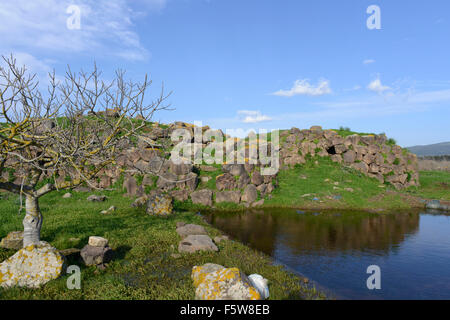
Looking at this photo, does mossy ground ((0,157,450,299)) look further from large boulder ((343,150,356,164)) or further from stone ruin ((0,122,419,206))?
large boulder ((343,150,356,164))

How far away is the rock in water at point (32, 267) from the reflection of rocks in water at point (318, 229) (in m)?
10.3

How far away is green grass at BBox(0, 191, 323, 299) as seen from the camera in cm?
902

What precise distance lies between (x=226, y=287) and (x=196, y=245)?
18.9ft

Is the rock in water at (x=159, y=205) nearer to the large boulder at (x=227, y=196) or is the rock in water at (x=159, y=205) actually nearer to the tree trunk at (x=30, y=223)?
the large boulder at (x=227, y=196)

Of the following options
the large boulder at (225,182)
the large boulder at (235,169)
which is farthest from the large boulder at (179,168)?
the large boulder at (235,169)

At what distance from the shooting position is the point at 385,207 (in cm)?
2789

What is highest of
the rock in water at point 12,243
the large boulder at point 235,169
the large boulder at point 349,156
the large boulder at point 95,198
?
the large boulder at point 349,156

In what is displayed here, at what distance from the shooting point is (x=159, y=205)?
2155 centimetres

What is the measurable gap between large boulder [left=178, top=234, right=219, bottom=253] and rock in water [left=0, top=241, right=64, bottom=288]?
549cm

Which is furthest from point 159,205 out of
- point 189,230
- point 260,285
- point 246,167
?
point 260,285

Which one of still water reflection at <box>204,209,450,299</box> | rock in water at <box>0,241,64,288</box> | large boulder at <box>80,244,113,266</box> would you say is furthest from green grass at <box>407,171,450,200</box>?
rock in water at <box>0,241,64,288</box>

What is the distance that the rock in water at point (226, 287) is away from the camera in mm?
8070

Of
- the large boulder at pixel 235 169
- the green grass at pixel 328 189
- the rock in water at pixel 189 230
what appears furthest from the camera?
the large boulder at pixel 235 169
